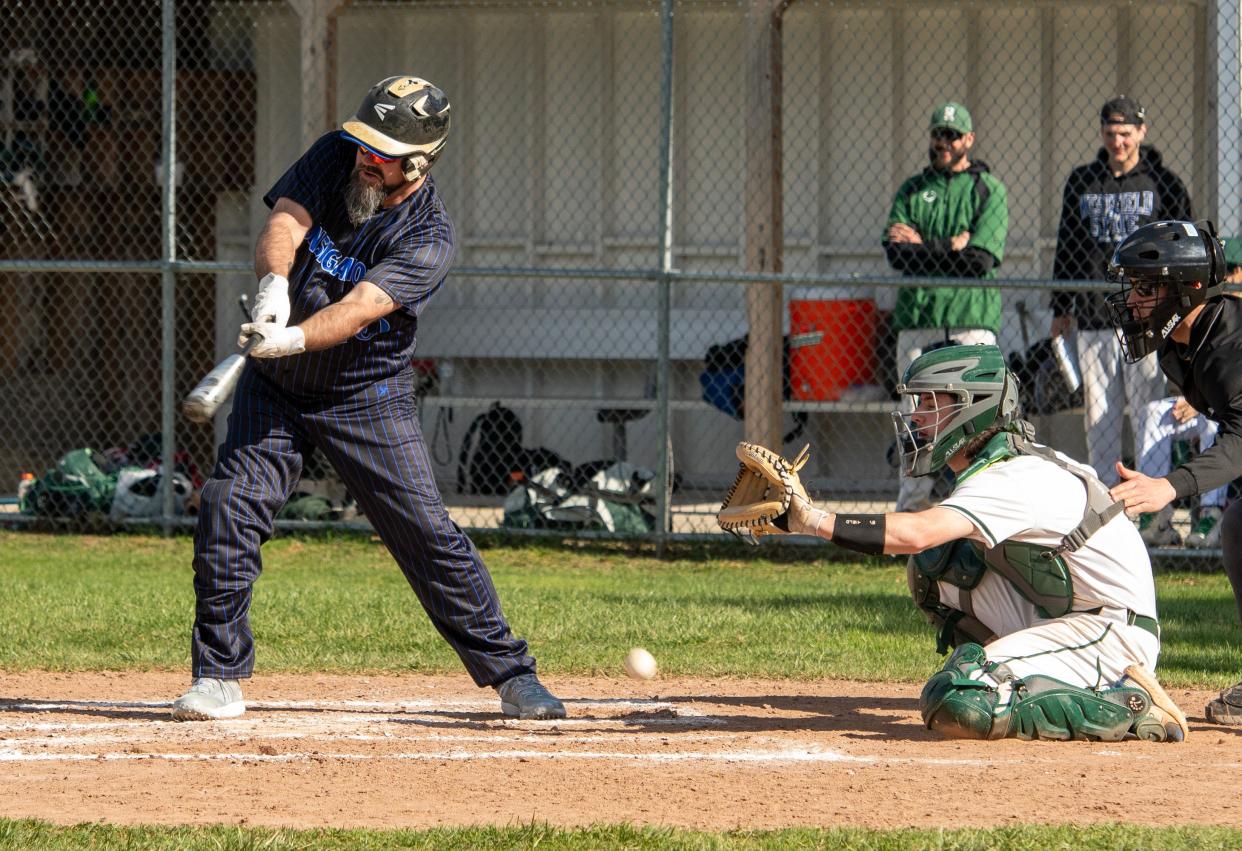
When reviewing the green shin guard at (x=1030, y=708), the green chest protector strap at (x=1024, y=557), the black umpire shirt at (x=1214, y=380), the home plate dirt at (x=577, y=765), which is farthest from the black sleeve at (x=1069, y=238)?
the green shin guard at (x=1030, y=708)

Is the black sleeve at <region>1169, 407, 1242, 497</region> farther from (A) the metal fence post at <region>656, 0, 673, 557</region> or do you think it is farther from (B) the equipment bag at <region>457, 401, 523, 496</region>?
(B) the equipment bag at <region>457, 401, 523, 496</region>

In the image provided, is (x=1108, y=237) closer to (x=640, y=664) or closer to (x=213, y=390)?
(x=640, y=664)

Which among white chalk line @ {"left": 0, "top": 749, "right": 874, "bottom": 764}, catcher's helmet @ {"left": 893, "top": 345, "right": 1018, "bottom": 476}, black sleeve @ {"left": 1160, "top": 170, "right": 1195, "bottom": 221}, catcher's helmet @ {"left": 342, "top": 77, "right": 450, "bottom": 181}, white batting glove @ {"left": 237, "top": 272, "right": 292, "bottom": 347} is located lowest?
white chalk line @ {"left": 0, "top": 749, "right": 874, "bottom": 764}

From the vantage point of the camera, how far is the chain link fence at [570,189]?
39.4 ft

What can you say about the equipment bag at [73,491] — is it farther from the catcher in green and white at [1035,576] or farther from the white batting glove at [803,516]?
the white batting glove at [803,516]

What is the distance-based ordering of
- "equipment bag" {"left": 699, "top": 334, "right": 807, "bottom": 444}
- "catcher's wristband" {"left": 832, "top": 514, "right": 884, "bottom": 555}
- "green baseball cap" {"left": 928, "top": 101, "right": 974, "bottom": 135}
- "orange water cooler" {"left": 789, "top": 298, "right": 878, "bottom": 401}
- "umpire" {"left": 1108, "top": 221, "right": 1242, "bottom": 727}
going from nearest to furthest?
"catcher's wristband" {"left": 832, "top": 514, "right": 884, "bottom": 555}, "umpire" {"left": 1108, "top": 221, "right": 1242, "bottom": 727}, "green baseball cap" {"left": 928, "top": 101, "right": 974, "bottom": 135}, "equipment bag" {"left": 699, "top": 334, "right": 807, "bottom": 444}, "orange water cooler" {"left": 789, "top": 298, "right": 878, "bottom": 401}

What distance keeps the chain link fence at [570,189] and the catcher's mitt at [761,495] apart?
6045 millimetres

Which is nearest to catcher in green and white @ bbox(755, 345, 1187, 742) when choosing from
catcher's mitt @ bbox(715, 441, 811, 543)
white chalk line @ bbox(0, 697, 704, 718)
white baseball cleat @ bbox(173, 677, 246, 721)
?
catcher's mitt @ bbox(715, 441, 811, 543)

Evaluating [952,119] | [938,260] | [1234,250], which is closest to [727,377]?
[938,260]

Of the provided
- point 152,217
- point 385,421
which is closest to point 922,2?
point 152,217

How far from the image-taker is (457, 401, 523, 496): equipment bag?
39.6 feet

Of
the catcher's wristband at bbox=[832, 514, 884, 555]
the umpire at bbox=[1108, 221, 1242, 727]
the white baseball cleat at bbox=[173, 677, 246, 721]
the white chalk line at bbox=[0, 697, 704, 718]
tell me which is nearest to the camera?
the catcher's wristband at bbox=[832, 514, 884, 555]

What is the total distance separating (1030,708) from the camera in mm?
5105

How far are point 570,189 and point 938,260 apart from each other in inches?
164
